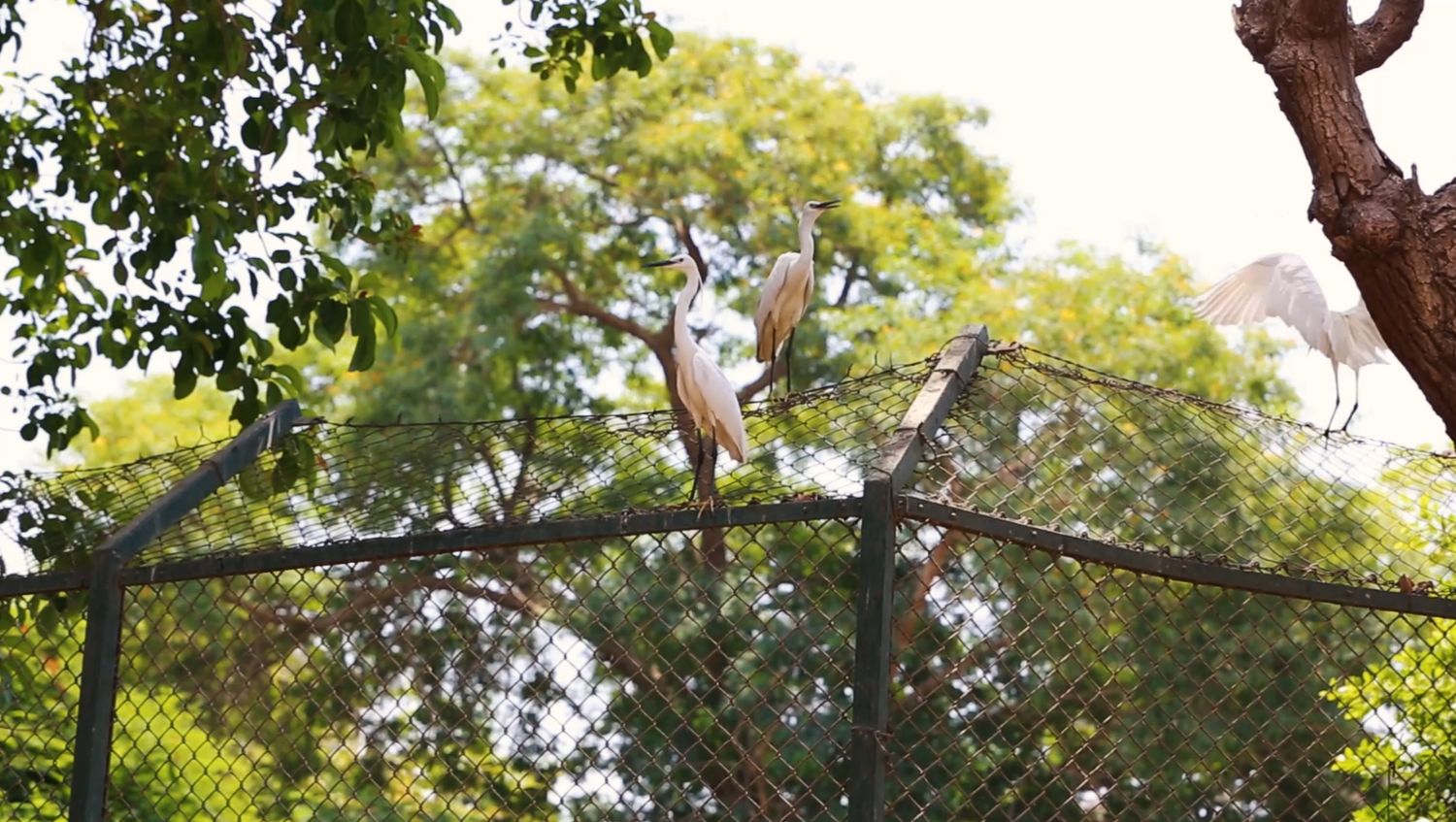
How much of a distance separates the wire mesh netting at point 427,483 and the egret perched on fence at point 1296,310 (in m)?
1.52

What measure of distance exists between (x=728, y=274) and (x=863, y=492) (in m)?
13.4

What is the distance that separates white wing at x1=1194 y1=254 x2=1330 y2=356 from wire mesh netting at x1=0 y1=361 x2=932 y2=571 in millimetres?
1532

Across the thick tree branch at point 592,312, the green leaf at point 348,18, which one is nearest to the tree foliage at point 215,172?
the green leaf at point 348,18

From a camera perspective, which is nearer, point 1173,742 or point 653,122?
point 1173,742

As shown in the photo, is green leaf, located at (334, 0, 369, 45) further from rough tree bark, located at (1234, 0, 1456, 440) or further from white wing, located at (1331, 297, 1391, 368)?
white wing, located at (1331, 297, 1391, 368)

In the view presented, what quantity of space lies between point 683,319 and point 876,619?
1.86 meters

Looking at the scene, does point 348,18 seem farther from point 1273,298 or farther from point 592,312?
point 592,312

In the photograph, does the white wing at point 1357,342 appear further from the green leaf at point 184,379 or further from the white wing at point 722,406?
the green leaf at point 184,379

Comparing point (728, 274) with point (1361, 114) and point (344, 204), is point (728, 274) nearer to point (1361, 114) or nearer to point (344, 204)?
point (344, 204)

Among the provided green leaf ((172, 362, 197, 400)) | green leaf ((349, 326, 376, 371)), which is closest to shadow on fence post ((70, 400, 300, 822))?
green leaf ((349, 326, 376, 371))

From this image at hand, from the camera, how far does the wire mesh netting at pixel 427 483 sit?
2.87m

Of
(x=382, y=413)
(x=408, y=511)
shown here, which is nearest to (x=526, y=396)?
(x=382, y=413)

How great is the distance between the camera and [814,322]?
49.0 ft

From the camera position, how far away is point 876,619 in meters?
2.39
